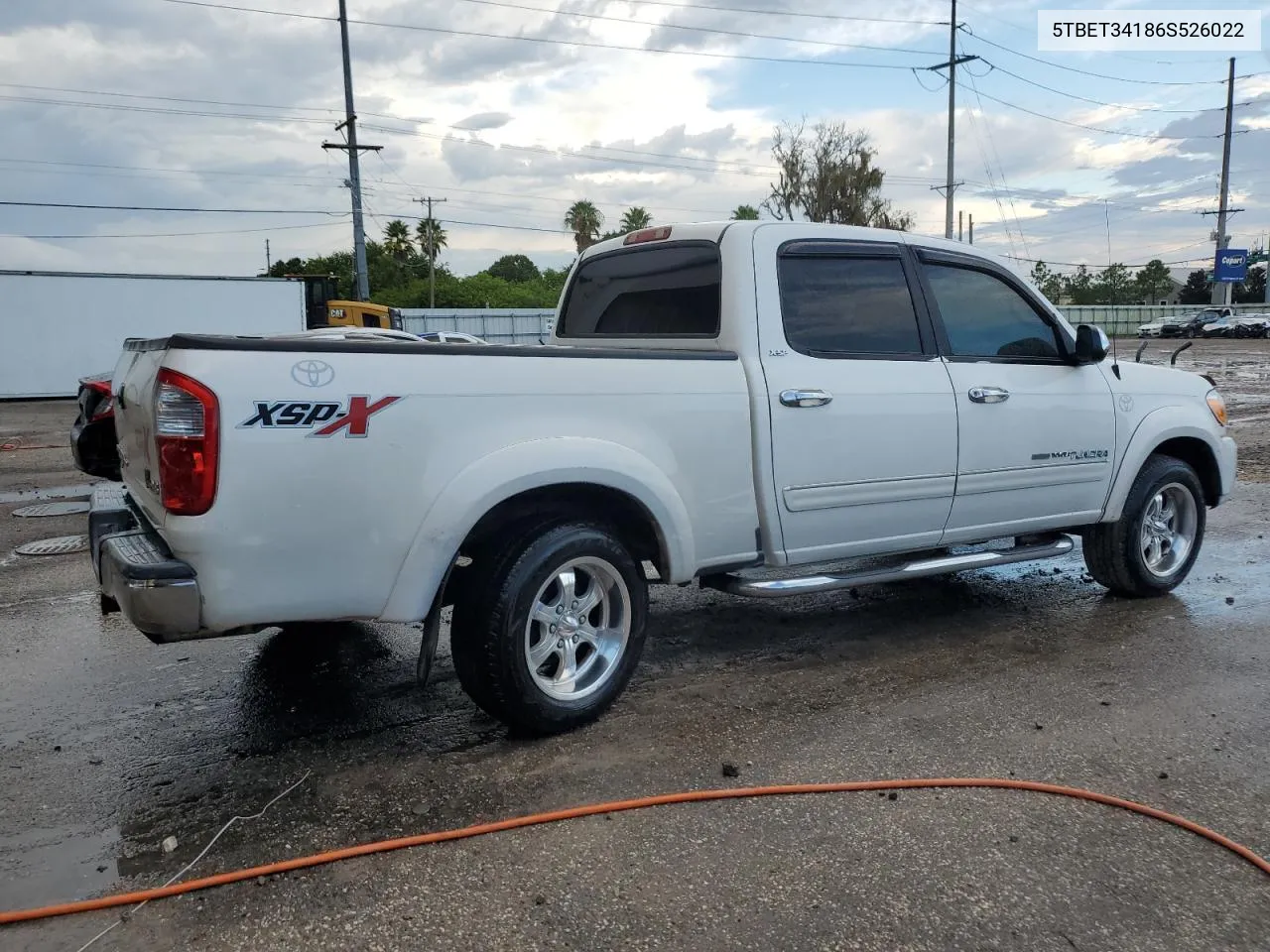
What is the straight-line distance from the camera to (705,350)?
4.05 metres

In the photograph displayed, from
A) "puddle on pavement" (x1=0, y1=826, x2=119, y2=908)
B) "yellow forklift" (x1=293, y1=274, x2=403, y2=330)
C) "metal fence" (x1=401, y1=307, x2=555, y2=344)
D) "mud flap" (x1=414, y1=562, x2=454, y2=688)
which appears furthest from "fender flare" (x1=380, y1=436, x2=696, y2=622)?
"metal fence" (x1=401, y1=307, x2=555, y2=344)

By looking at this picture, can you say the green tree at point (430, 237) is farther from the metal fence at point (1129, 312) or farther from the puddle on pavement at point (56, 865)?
the puddle on pavement at point (56, 865)

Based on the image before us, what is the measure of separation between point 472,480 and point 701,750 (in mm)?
1278

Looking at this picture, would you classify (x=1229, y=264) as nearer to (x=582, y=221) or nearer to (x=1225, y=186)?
(x=1225, y=186)

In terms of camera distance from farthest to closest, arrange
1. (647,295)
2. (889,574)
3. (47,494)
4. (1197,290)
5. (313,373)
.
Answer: (1197,290) < (47,494) < (647,295) < (889,574) < (313,373)

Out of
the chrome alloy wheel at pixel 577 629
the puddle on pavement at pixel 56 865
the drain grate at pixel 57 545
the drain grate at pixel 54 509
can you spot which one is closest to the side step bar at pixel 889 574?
the chrome alloy wheel at pixel 577 629

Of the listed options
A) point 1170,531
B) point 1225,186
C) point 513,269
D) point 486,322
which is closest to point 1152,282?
point 1225,186

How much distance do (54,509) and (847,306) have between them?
748 cm

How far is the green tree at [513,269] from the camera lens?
82.1 metres

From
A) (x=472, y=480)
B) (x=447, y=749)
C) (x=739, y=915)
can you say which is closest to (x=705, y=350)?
(x=472, y=480)

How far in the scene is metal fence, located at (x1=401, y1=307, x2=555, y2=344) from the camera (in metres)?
35.8

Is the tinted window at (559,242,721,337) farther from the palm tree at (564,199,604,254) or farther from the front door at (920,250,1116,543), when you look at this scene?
the palm tree at (564,199,604,254)

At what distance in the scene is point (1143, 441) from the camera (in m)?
5.26

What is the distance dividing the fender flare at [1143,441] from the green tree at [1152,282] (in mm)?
87176
